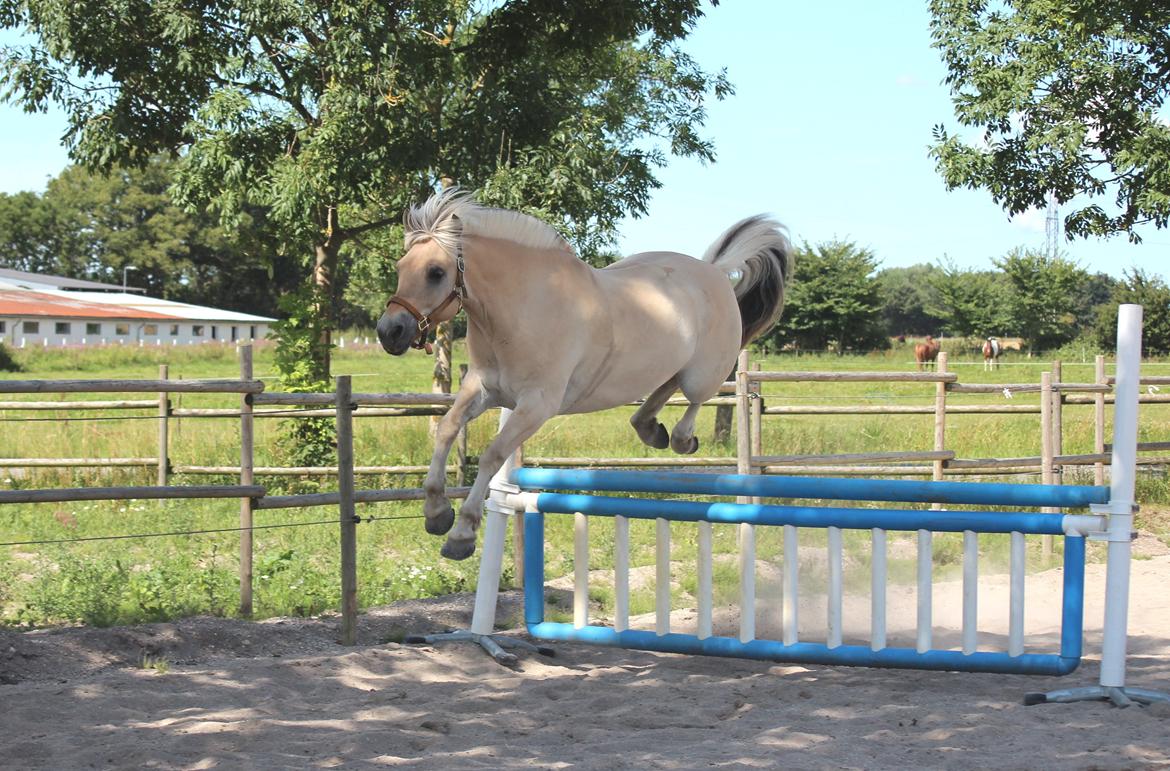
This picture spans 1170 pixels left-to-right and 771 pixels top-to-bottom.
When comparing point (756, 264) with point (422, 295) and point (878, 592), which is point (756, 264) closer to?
point (878, 592)

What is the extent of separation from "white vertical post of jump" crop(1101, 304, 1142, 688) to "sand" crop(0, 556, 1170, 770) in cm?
20

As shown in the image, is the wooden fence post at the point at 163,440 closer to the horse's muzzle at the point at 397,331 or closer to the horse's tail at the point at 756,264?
the horse's tail at the point at 756,264

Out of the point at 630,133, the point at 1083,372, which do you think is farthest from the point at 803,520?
the point at 1083,372

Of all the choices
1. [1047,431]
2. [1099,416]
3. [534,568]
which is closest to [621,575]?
[534,568]

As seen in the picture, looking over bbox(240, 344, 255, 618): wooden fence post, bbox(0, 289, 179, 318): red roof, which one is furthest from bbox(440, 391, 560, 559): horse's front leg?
bbox(0, 289, 179, 318): red roof

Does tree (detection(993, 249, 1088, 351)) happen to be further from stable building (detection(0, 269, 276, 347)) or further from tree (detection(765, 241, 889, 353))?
stable building (detection(0, 269, 276, 347))

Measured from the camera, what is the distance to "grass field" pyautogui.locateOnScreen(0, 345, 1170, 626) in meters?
6.20

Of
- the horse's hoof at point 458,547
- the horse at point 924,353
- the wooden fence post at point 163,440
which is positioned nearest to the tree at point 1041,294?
the horse at point 924,353

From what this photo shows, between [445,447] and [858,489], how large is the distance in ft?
5.32

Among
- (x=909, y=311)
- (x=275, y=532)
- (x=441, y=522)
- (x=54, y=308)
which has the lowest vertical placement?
(x=275, y=532)

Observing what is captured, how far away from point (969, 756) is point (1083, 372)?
23001 millimetres

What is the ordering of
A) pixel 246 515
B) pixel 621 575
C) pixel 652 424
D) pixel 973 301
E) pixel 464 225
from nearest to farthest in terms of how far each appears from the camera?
pixel 464 225, pixel 652 424, pixel 621 575, pixel 246 515, pixel 973 301

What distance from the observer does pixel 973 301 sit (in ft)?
127

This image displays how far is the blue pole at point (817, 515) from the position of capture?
164 inches
